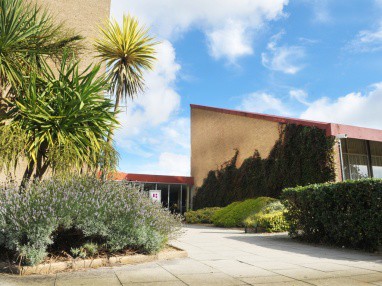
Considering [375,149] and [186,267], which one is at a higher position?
[375,149]

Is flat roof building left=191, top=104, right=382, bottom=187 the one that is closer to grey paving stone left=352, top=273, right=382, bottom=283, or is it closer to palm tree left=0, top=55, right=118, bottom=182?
grey paving stone left=352, top=273, right=382, bottom=283

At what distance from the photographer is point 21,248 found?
4.43 meters

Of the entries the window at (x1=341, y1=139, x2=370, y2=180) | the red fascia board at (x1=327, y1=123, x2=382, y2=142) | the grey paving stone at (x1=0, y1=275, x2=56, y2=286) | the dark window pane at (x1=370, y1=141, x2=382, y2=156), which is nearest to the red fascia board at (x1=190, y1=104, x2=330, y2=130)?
the red fascia board at (x1=327, y1=123, x2=382, y2=142)

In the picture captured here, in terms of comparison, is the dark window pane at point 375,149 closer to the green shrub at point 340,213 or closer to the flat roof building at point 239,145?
the flat roof building at point 239,145

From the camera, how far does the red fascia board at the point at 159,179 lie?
2187cm

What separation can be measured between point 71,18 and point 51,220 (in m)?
12.0

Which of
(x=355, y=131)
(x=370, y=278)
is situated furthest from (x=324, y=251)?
(x=355, y=131)

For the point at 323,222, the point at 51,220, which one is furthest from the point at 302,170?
the point at 51,220

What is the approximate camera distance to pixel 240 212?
13742 mm

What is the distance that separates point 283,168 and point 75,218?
11.6 metres

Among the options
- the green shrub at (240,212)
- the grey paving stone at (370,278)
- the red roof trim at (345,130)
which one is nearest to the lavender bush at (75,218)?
the grey paving stone at (370,278)

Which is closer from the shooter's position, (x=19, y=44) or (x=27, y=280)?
(x=27, y=280)

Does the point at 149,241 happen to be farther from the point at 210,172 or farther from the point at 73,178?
the point at 210,172

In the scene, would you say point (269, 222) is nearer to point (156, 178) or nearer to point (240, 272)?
point (240, 272)
